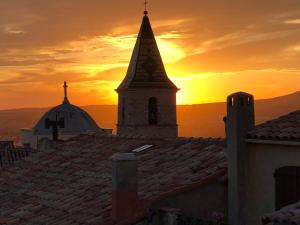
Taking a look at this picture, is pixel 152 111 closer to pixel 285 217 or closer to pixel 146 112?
pixel 146 112

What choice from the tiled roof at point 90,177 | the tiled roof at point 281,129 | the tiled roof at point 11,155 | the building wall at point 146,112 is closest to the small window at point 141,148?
the tiled roof at point 90,177

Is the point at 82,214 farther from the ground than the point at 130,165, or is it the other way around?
the point at 130,165

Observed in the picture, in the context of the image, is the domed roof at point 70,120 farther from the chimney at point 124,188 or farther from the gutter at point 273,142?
the gutter at point 273,142

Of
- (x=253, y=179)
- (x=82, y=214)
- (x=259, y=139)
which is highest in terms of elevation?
(x=259, y=139)

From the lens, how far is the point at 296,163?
1272 centimetres

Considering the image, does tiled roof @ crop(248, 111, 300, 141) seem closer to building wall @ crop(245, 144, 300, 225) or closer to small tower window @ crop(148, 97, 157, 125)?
building wall @ crop(245, 144, 300, 225)

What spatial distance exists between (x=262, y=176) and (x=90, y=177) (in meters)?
6.01

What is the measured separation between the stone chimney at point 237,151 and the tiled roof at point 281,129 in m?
0.26

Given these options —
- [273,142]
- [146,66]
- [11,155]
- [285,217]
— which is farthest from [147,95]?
[285,217]

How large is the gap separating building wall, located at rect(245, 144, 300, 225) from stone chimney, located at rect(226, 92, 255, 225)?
132 millimetres

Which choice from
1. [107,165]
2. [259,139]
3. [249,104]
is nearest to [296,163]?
[259,139]

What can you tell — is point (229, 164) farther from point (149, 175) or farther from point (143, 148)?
point (143, 148)

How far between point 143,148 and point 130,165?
5903 millimetres

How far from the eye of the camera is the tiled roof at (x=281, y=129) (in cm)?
1292
